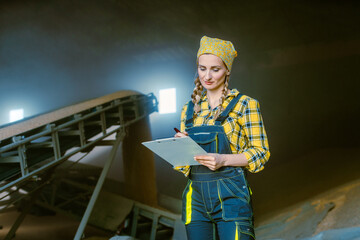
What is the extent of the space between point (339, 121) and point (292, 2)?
14.4 feet

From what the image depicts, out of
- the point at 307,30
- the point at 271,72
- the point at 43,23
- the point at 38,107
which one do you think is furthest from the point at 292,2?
the point at 38,107

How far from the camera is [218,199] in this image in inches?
61.1

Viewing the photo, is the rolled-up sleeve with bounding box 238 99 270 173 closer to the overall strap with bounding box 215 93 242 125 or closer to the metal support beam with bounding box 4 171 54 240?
the overall strap with bounding box 215 93 242 125

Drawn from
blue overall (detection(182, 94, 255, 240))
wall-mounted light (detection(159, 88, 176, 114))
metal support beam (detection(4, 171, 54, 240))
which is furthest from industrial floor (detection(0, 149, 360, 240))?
wall-mounted light (detection(159, 88, 176, 114))

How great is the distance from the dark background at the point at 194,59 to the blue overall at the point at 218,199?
8487 millimetres

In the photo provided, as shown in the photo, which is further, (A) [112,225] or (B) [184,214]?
(A) [112,225]

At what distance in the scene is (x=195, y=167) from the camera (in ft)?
5.53

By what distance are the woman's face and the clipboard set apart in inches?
15.0

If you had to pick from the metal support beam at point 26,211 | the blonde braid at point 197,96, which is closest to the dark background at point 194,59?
the metal support beam at point 26,211

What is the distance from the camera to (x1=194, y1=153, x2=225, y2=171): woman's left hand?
4.88 feet

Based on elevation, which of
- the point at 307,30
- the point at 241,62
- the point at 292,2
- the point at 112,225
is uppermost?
the point at 292,2

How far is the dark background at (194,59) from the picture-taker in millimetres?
10328

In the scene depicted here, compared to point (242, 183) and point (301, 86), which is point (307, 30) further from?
point (242, 183)

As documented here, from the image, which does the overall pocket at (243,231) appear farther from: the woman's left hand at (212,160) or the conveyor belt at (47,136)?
the conveyor belt at (47,136)
